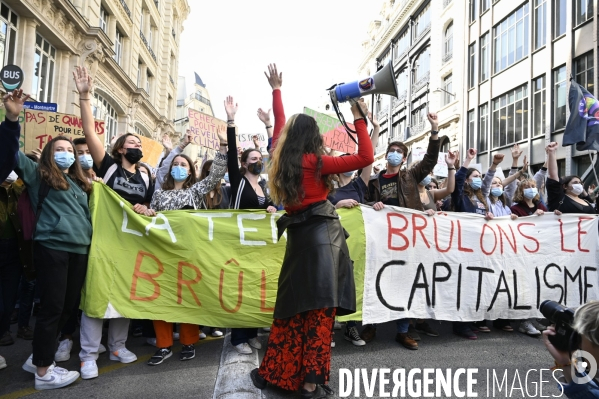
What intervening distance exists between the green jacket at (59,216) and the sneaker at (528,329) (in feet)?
14.2

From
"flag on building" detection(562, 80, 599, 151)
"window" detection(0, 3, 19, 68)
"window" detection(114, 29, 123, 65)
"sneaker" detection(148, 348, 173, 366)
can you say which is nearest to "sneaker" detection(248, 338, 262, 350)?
"sneaker" detection(148, 348, 173, 366)

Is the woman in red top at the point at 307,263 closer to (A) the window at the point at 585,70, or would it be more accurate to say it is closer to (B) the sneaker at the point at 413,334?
(B) the sneaker at the point at 413,334

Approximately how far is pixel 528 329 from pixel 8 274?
497cm

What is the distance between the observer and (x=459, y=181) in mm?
4930

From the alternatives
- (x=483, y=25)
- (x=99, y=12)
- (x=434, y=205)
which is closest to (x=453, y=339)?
(x=434, y=205)

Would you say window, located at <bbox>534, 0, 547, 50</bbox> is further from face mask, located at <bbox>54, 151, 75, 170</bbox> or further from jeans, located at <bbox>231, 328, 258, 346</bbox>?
face mask, located at <bbox>54, 151, 75, 170</bbox>

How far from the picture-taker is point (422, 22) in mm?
35781

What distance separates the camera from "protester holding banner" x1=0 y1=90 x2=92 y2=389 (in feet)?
9.95

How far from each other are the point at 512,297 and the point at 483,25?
2405 centimetres

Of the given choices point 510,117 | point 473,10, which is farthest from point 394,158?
point 473,10

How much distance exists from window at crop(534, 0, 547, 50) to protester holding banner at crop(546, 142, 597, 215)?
16.7 m

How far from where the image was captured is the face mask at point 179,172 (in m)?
4.03

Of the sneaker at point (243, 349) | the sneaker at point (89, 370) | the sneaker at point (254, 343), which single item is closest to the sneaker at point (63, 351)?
the sneaker at point (89, 370)

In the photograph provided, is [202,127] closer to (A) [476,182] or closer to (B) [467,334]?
(A) [476,182]
